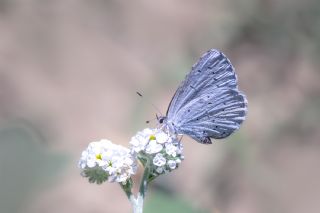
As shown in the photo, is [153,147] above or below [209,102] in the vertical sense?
below

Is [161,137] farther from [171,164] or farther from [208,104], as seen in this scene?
[208,104]

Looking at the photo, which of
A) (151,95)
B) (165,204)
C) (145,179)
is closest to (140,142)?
(145,179)

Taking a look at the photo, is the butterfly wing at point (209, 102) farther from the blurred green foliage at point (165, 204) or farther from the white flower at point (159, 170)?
the blurred green foliage at point (165, 204)
